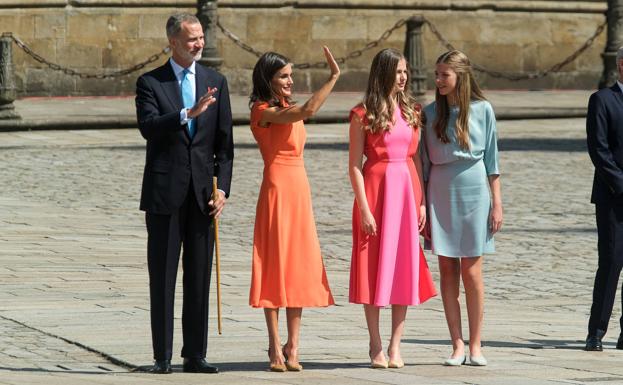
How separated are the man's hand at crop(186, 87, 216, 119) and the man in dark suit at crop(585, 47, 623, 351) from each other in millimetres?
2314

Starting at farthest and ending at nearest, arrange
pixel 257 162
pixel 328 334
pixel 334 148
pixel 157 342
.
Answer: pixel 334 148 < pixel 257 162 < pixel 328 334 < pixel 157 342

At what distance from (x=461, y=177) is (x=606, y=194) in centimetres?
115

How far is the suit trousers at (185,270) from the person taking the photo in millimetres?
8086

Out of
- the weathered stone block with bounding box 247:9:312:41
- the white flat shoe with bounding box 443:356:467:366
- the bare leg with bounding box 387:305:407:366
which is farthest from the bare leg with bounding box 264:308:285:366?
the weathered stone block with bounding box 247:9:312:41

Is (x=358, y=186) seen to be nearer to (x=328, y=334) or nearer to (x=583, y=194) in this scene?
(x=328, y=334)

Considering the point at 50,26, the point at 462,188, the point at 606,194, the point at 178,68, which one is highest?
the point at 178,68

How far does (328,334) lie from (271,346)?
4.41ft

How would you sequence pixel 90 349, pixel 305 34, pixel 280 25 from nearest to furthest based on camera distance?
pixel 90 349, pixel 280 25, pixel 305 34

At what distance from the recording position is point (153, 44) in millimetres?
29344

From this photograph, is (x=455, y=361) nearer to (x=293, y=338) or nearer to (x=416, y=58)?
(x=293, y=338)

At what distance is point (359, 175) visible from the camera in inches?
325

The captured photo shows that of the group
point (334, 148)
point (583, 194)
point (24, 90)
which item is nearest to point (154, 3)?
point (24, 90)

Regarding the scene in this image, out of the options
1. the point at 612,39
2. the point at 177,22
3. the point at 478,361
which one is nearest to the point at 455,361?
the point at 478,361

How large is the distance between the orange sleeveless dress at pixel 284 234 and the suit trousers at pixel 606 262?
67.6 inches
